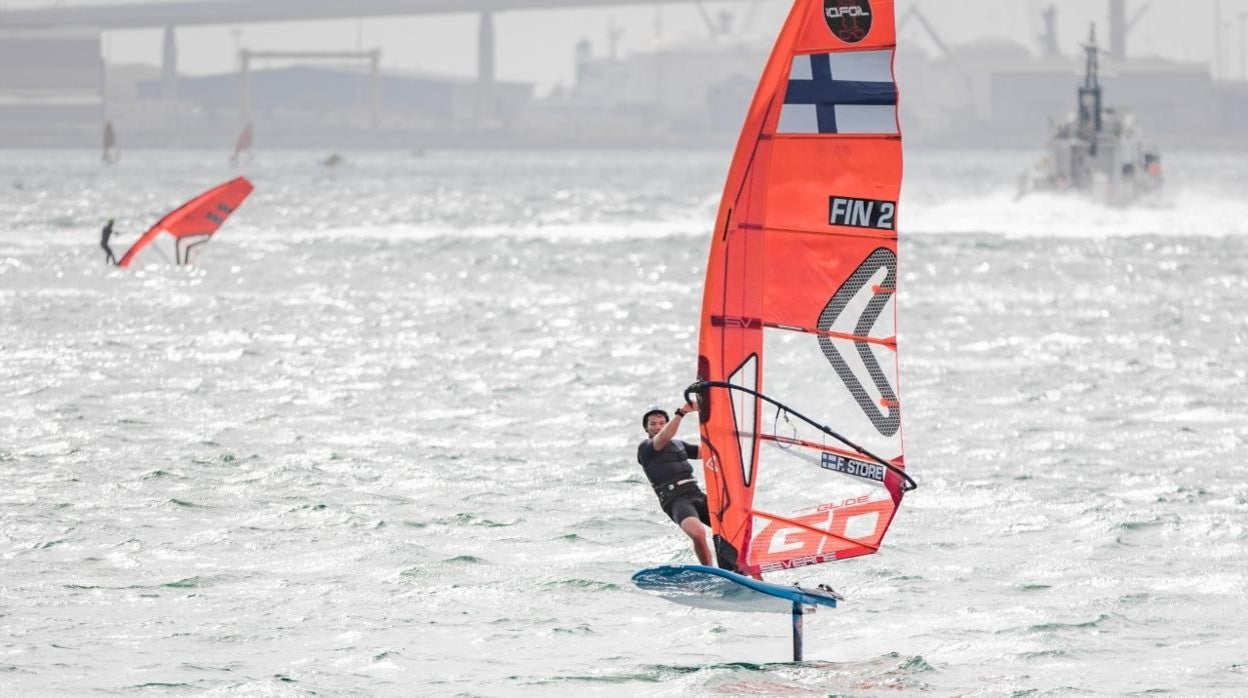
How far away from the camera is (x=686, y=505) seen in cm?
1266

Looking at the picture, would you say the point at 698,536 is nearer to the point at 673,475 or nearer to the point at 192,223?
the point at 673,475

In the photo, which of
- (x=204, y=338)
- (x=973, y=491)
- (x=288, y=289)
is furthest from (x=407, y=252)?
(x=973, y=491)

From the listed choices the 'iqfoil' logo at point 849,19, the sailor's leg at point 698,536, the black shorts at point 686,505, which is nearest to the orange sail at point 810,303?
the 'iqfoil' logo at point 849,19

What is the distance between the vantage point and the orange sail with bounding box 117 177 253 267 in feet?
133

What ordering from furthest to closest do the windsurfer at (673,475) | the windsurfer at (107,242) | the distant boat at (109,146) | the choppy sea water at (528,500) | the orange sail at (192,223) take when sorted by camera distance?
the distant boat at (109,146) < the windsurfer at (107,242) < the orange sail at (192,223) < the windsurfer at (673,475) < the choppy sea water at (528,500)

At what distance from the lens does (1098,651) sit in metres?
12.5

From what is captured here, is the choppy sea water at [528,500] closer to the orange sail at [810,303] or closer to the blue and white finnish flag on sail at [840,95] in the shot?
the orange sail at [810,303]

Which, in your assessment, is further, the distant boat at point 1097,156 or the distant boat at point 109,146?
the distant boat at point 109,146

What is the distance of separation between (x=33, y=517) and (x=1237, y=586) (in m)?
9.24

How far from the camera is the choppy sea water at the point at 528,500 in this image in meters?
12.2

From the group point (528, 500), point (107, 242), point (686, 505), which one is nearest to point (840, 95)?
point (686, 505)

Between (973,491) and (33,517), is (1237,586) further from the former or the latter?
(33,517)

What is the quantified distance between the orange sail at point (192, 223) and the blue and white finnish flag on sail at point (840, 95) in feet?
97.0

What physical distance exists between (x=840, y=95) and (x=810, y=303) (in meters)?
1.20
